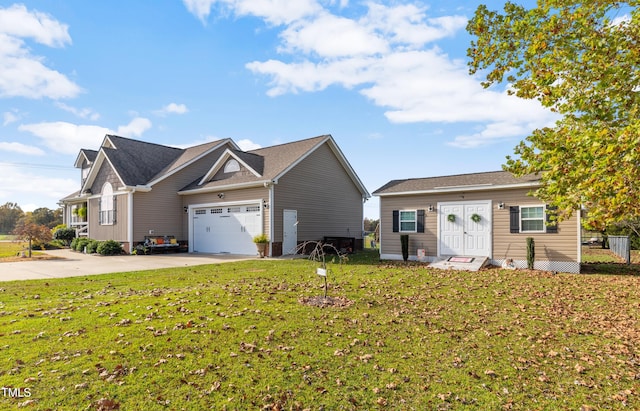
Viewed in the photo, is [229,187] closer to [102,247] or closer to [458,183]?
Answer: [102,247]

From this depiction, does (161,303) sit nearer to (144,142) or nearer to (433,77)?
(433,77)

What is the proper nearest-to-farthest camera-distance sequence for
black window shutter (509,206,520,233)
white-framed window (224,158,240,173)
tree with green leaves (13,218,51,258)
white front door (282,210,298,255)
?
black window shutter (509,206,520,233), white front door (282,210,298,255), tree with green leaves (13,218,51,258), white-framed window (224,158,240,173)

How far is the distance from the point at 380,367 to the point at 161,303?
4.75 m

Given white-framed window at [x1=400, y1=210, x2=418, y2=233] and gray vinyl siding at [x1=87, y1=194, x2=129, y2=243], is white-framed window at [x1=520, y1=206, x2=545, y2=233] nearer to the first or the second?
white-framed window at [x1=400, y1=210, x2=418, y2=233]

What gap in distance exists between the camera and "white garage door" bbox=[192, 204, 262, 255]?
17.8 metres

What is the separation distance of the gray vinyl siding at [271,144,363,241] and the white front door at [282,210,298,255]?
23 centimetres

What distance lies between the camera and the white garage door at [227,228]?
17.8 metres

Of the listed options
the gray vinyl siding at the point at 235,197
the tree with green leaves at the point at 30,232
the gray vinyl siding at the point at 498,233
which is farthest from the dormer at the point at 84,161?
the gray vinyl siding at the point at 498,233

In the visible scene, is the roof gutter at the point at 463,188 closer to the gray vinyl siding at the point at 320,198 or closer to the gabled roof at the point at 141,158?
the gray vinyl siding at the point at 320,198

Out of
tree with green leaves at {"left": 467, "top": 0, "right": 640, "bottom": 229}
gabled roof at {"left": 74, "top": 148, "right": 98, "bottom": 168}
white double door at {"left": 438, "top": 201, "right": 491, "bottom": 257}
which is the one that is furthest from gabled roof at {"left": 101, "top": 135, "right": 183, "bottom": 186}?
tree with green leaves at {"left": 467, "top": 0, "right": 640, "bottom": 229}

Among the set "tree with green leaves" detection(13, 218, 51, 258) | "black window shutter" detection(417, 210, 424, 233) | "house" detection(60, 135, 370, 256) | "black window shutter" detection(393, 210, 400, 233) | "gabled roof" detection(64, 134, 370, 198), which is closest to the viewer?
"black window shutter" detection(417, 210, 424, 233)

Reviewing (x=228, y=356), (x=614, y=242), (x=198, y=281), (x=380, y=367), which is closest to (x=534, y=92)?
(x=380, y=367)

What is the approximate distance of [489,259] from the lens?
13.9 meters

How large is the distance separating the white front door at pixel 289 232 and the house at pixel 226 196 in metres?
0.05
